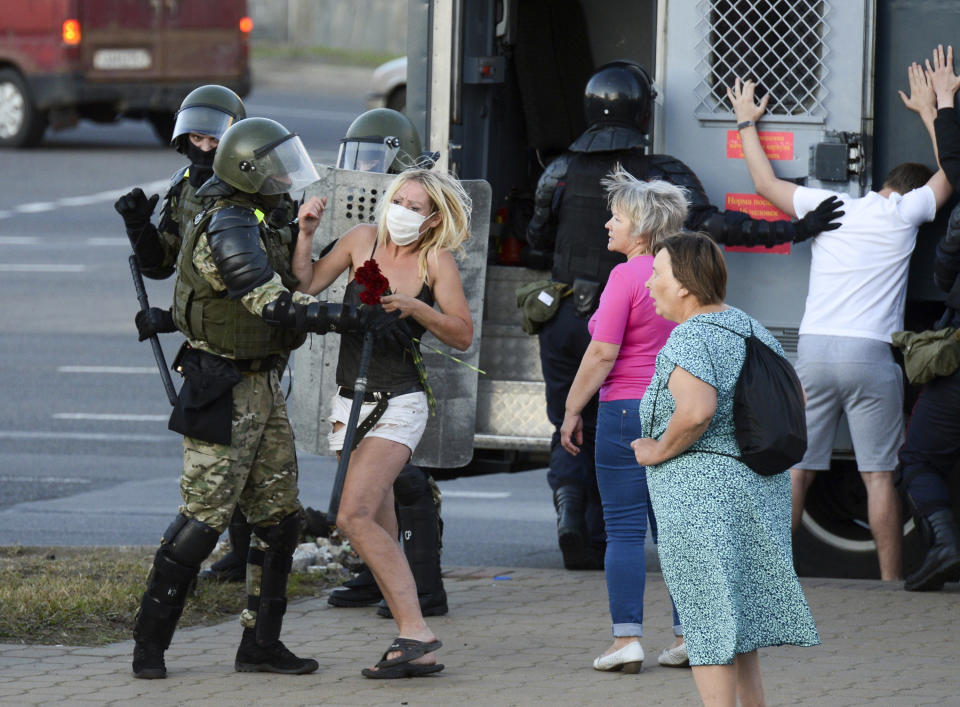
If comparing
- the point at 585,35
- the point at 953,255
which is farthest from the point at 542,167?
the point at 953,255

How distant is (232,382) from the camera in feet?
19.0

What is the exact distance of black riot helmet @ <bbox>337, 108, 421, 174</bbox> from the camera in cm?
735

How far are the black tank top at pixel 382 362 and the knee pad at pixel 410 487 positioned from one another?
3.34ft

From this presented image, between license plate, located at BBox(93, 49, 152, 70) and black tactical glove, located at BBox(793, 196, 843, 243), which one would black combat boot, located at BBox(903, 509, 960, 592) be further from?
license plate, located at BBox(93, 49, 152, 70)

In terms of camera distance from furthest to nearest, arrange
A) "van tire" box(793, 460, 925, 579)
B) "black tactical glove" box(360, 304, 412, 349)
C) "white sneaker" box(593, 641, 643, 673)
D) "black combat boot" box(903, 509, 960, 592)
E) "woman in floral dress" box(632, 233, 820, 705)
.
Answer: "van tire" box(793, 460, 925, 579), "black combat boot" box(903, 509, 960, 592), "white sneaker" box(593, 641, 643, 673), "black tactical glove" box(360, 304, 412, 349), "woman in floral dress" box(632, 233, 820, 705)

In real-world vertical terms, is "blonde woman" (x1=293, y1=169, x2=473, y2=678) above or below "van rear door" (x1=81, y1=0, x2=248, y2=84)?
below

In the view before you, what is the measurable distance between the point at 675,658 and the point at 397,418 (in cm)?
127

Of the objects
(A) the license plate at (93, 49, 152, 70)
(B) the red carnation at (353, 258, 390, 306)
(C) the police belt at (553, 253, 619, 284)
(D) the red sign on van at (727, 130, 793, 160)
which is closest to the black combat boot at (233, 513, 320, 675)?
(B) the red carnation at (353, 258, 390, 306)

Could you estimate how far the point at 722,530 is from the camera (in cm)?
477

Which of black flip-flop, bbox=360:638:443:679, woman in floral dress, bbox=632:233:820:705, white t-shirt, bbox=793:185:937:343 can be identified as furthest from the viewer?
white t-shirt, bbox=793:185:937:343

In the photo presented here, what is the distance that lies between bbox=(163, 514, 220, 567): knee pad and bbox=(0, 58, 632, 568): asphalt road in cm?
296

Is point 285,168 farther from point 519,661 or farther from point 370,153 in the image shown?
point 519,661

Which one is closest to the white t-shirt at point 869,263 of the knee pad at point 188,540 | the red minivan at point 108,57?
the knee pad at point 188,540

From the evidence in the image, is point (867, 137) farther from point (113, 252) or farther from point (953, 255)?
point (113, 252)
